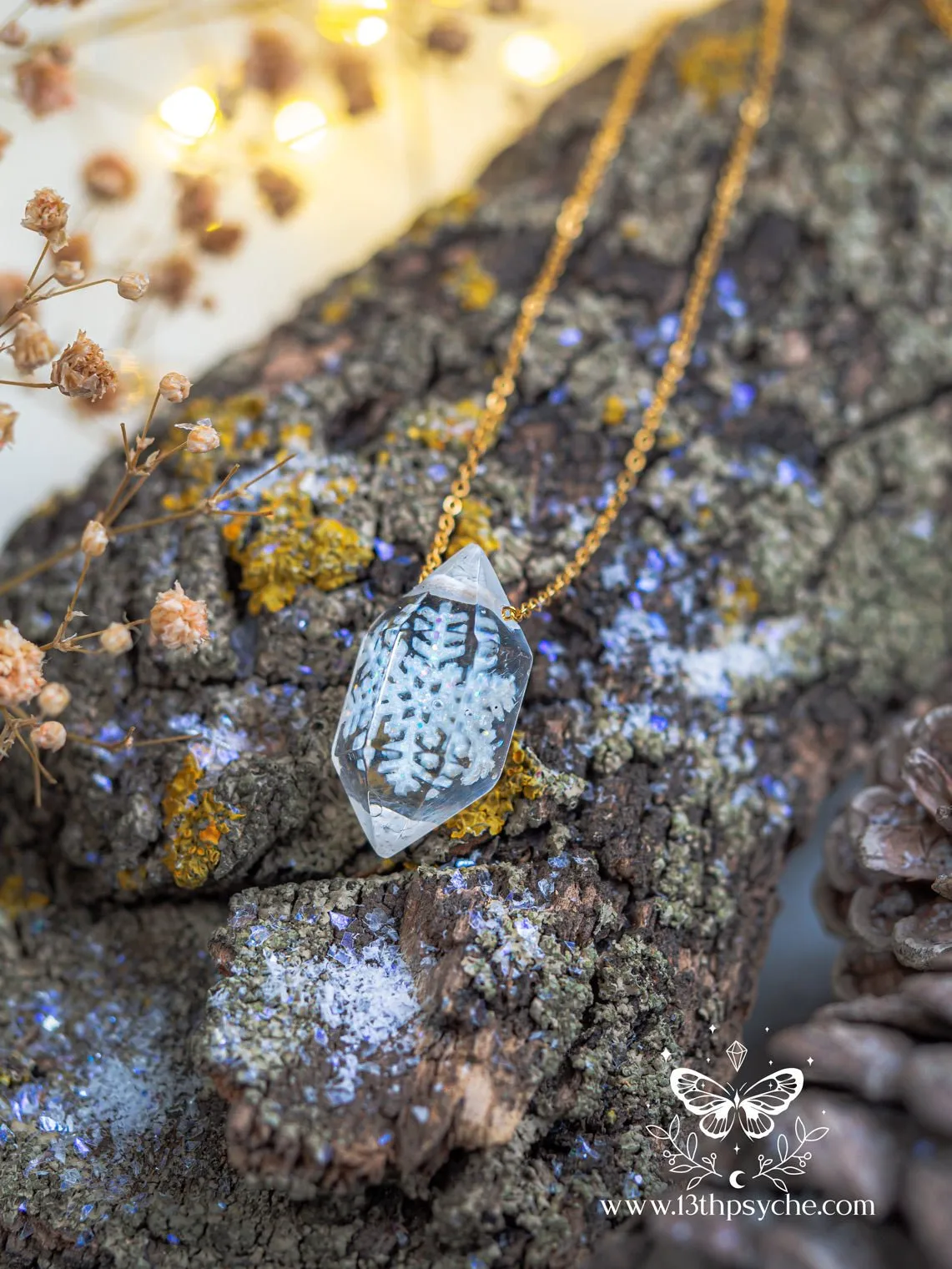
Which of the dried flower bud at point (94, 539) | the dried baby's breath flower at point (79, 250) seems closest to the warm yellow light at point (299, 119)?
the dried baby's breath flower at point (79, 250)

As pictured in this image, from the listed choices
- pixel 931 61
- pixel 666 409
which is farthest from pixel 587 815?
pixel 931 61

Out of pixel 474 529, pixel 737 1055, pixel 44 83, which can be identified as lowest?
pixel 737 1055

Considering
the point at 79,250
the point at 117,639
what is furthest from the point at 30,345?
the point at 79,250

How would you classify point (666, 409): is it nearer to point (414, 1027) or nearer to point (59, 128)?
point (414, 1027)

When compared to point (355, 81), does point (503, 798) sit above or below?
below

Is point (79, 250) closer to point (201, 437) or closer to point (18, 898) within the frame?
point (201, 437)

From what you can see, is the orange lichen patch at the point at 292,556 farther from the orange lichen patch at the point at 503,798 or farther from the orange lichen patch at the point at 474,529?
the orange lichen patch at the point at 503,798
